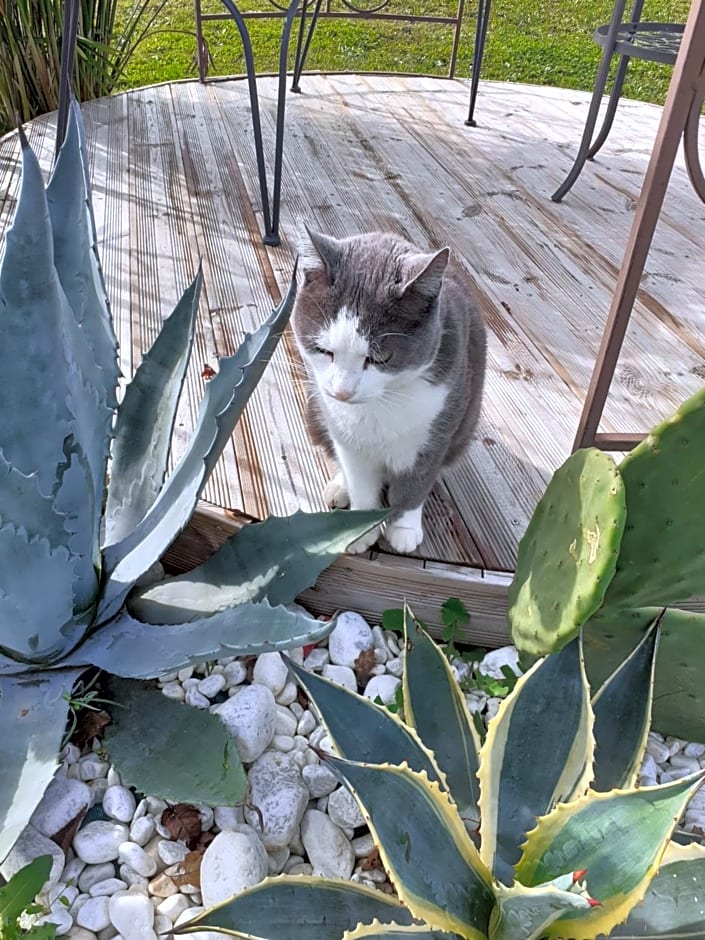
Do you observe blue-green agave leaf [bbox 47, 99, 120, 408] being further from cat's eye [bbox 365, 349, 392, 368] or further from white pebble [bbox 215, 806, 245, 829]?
white pebble [bbox 215, 806, 245, 829]

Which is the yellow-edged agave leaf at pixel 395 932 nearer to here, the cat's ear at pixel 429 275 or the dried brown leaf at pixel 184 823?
the dried brown leaf at pixel 184 823

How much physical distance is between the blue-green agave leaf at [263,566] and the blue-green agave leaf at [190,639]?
0.07 meters

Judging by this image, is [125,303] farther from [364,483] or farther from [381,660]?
[381,660]

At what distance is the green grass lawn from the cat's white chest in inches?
173

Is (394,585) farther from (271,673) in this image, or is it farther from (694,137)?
(694,137)

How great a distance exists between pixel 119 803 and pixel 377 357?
73 cm

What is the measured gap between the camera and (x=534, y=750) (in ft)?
2.69

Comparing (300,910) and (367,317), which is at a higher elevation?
(367,317)

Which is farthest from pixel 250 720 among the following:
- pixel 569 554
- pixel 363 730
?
pixel 569 554

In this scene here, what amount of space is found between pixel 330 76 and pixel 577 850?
3.81m

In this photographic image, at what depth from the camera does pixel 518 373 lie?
1.79m

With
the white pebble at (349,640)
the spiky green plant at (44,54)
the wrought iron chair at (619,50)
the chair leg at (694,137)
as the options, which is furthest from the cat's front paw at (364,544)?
the spiky green plant at (44,54)

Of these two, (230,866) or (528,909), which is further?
(230,866)

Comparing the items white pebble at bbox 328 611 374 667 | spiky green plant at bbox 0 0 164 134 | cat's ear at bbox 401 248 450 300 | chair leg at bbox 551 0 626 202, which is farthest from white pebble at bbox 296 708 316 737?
spiky green plant at bbox 0 0 164 134
